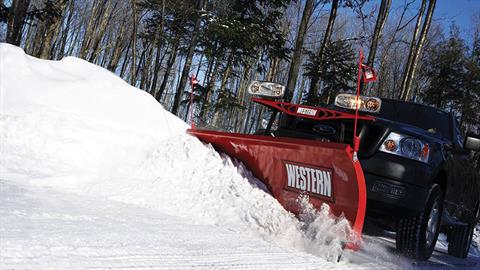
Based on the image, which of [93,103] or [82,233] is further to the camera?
[93,103]

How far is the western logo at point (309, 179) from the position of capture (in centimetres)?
354

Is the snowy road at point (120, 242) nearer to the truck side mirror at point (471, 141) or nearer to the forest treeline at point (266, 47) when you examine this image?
the truck side mirror at point (471, 141)

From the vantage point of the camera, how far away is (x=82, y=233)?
8.91 ft

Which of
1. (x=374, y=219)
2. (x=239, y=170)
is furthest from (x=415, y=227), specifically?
(x=239, y=170)

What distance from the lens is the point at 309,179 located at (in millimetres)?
3725

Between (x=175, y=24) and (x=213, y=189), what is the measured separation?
18.3m

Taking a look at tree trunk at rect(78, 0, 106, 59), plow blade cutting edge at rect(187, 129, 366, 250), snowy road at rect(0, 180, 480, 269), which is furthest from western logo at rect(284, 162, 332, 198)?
tree trunk at rect(78, 0, 106, 59)

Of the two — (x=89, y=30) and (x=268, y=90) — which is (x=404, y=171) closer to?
(x=268, y=90)

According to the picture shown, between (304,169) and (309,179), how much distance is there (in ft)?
0.31

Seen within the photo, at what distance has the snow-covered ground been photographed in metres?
2.60

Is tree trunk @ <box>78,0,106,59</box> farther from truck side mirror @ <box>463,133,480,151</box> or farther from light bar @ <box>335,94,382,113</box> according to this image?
light bar @ <box>335,94,382,113</box>

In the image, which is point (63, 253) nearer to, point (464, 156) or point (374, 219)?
point (374, 219)

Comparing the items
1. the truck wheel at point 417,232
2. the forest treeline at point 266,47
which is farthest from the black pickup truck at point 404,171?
the forest treeline at point 266,47

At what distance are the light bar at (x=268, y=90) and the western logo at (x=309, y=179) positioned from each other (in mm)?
754
